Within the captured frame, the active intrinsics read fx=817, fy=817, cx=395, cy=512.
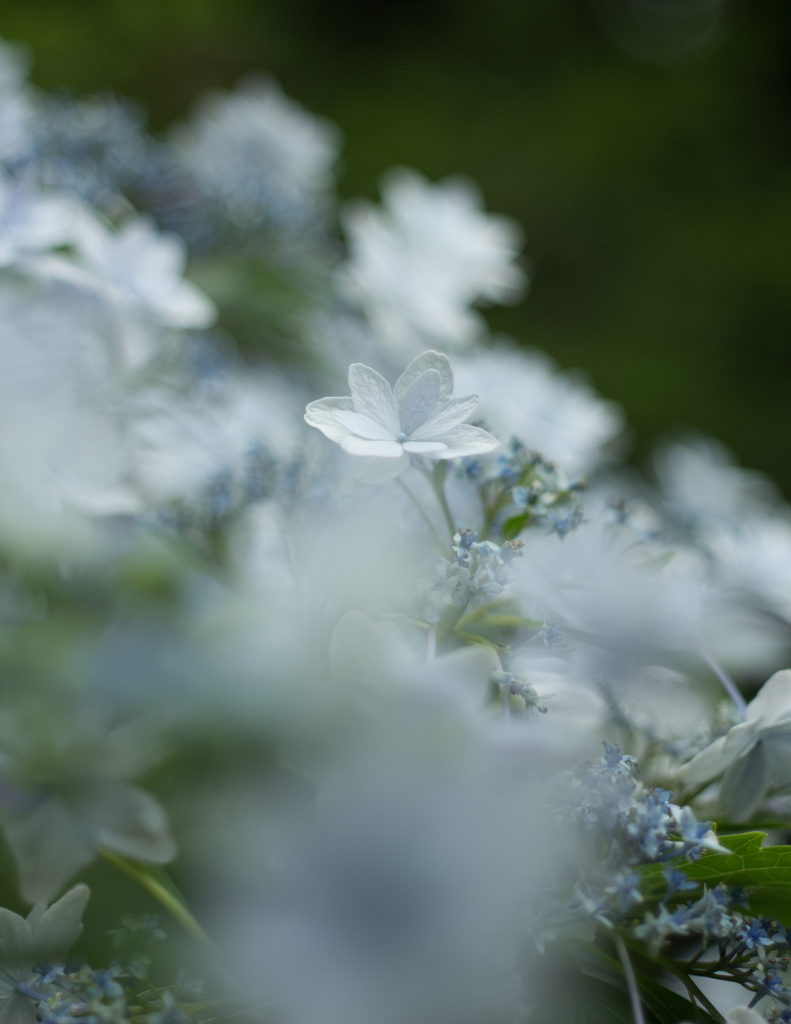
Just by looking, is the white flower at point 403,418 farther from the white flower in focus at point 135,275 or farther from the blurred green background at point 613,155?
the blurred green background at point 613,155

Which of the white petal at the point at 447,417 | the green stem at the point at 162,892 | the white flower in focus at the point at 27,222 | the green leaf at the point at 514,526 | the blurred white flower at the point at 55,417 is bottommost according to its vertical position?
the green stem at the point at 162,892

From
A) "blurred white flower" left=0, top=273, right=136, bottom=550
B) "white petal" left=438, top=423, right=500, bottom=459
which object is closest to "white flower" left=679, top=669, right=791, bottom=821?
"white petal" left=438, top=423, right=500, bottom=459

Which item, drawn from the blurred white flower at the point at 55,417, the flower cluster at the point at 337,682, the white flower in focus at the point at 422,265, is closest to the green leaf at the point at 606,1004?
the flower cluster at the point at 337,682

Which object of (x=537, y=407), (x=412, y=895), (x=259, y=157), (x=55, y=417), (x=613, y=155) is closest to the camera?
(x=412, y=895)

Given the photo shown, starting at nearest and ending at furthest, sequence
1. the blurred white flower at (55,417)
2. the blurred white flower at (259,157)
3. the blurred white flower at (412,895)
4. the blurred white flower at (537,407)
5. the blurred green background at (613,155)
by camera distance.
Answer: the blurred white flower at (412,895), the blurred white flower at (55,417), the blurred white flower at (537,407), the blurred white flower at (259,157), the blurred green background at (613,155)

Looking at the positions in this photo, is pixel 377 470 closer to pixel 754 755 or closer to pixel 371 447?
pixel 371 447

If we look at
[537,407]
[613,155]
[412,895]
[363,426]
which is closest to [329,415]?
[363,426]

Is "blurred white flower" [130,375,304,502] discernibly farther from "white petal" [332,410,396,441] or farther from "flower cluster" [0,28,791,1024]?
"white petal" [332,410,396,441]
